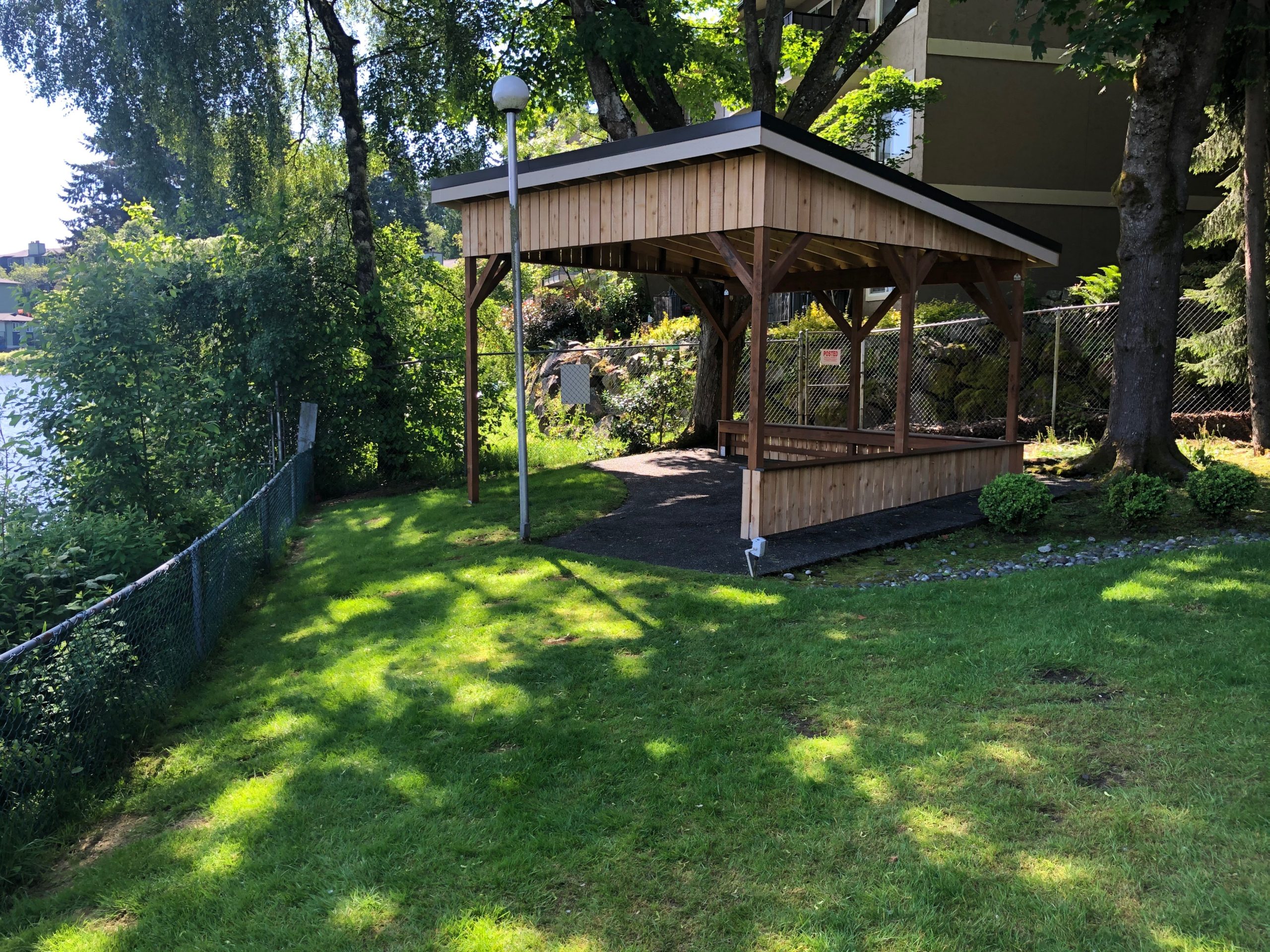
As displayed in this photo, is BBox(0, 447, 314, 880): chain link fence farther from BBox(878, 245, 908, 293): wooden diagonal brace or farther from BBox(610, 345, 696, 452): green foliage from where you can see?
BBox(610, 345, 696, 452): green foliage

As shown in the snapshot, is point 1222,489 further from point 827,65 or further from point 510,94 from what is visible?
point 827,65

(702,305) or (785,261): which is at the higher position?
(702,305)

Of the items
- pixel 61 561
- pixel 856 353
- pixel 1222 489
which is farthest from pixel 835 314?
pixel 61 561

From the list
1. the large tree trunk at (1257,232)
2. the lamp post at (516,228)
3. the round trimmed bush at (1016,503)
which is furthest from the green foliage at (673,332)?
the round trimmed bush at (1016,503)

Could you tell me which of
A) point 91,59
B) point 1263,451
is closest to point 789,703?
point 1263,451

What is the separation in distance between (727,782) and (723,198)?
5.42 m

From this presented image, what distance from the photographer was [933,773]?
389 centimetres

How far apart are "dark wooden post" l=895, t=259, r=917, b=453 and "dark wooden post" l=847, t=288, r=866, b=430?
11.5 ft

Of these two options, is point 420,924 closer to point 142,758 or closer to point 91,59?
point 142,758

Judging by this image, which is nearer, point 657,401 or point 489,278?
point 489,278

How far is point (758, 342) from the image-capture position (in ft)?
25.1

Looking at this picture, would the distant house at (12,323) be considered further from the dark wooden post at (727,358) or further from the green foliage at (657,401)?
the dark wooden post at (727,358)

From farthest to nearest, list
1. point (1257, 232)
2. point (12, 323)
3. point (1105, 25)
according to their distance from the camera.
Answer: point (12, 323)
point (1257, 232)
point (1105, 25)

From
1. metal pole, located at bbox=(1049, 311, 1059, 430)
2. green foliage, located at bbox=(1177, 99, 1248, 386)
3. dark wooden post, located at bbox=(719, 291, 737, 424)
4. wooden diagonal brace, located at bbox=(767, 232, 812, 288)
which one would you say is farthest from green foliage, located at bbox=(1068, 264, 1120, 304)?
wooden diagonal brace, located at bbox=(767, 232, 812, 288)
